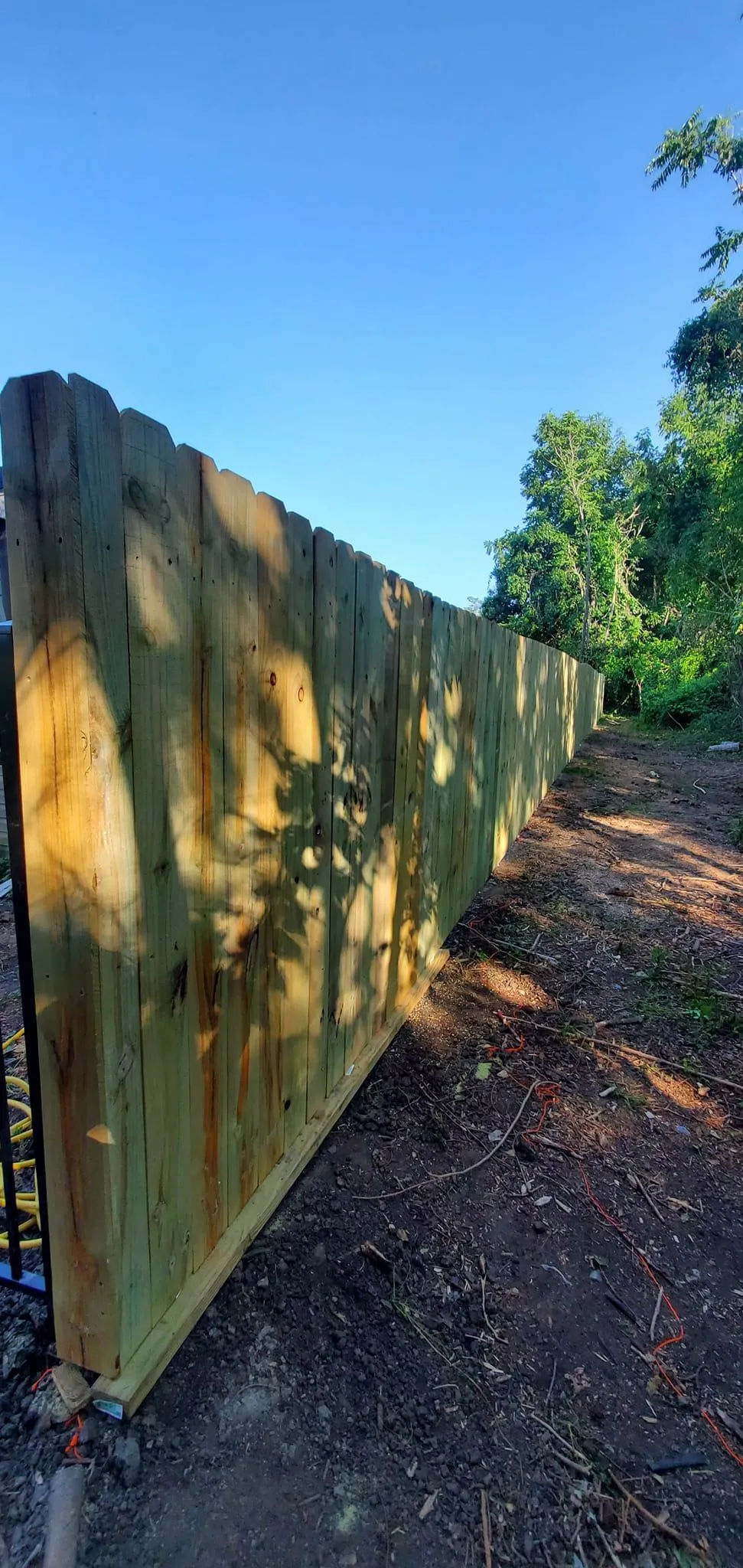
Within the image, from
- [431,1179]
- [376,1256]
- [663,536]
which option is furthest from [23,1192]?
[663,536]

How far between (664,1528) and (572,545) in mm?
27471

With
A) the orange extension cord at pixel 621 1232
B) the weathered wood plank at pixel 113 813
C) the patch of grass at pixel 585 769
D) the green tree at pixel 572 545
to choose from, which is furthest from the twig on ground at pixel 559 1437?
the green tree at pixel 572 545

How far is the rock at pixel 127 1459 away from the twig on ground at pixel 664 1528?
0.89 m

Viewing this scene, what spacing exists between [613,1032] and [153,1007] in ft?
7.82

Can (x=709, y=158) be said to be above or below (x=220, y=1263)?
above

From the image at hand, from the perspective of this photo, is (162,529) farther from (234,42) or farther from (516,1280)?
(234,42)

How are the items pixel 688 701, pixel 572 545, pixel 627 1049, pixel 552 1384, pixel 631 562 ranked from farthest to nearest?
pixel 631 562 < pixel 572 545 < pixel 688 701 < pixel 627 1049 < pixel 552 1384

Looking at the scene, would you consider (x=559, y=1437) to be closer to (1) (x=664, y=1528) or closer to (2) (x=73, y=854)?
(1) (x=664, y=1528)

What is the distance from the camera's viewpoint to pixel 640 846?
6.06 m

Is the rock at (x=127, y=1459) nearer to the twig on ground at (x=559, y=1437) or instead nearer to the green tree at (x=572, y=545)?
the twig on ground at (x=559, y=1437)

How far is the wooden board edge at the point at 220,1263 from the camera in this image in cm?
124

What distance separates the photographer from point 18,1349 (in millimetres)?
1374

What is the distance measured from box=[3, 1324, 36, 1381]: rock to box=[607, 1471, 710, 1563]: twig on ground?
120cm

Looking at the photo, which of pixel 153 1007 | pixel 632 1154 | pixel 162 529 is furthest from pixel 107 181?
pixel 632 1154
